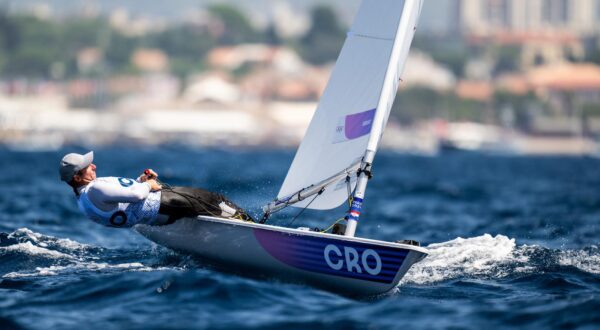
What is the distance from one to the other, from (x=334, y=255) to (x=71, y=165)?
2520mm

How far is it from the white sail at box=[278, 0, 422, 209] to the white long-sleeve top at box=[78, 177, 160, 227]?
1.46m

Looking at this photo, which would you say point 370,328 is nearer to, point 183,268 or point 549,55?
point 183,268

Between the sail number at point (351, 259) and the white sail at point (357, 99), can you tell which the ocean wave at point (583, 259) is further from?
the sail number at point (351, 259)

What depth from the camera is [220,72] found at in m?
170

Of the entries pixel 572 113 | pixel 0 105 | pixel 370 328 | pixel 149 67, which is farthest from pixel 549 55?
pixel 370 328

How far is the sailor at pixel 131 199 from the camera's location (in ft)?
36.3

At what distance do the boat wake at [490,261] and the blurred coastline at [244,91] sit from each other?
94.8m

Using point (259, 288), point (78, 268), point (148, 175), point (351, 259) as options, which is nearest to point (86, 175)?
point (148, 175)

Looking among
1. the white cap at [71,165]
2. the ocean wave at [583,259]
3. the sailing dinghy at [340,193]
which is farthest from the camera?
the ocean wave at [583,259]

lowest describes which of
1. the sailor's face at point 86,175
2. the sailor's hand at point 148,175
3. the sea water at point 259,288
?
the sea water at point 259,288

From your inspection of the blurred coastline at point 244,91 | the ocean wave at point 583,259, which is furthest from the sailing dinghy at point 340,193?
the blurred coastline at point 244,91

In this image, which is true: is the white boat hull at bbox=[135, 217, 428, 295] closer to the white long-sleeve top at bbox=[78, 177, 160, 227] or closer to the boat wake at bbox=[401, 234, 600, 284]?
the white long-sleeve top at bbox=[78, 177, 160, 227]

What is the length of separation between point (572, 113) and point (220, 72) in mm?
48695

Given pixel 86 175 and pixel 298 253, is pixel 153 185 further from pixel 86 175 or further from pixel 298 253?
pixel 298 253
